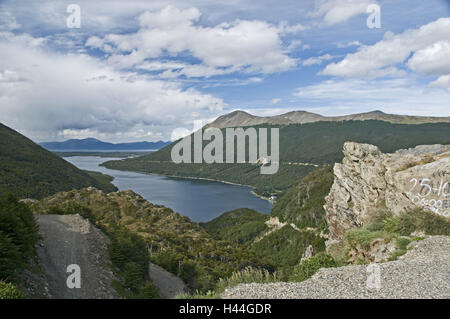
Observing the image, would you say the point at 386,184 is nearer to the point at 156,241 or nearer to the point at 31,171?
the point at 156,241

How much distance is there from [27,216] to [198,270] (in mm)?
18579

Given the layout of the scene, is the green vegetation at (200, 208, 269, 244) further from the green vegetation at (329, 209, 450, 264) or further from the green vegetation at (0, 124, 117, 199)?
the green vegetation at (0, 124, 117, 199)

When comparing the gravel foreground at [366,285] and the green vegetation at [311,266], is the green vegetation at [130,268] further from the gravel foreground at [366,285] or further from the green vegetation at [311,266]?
the gravel foreground at [366,285]

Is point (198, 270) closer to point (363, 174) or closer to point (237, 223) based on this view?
point (363, 174)

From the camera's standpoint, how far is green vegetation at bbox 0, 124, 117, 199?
337 ft

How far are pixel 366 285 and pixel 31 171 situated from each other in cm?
14209

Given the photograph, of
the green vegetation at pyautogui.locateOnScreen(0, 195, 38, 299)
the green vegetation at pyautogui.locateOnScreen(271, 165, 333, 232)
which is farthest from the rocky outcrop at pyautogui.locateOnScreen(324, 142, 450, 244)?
the green vegetation at pyautogui.locateOnScreen(271, 165, 333, 232)

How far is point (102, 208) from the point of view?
53.4 meters

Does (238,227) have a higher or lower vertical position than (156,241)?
lower

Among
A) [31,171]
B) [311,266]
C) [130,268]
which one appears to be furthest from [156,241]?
[31,171]

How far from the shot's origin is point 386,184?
20078 mm

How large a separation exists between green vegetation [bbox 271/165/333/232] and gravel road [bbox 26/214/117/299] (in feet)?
197

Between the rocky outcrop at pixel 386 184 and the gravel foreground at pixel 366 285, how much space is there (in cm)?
597
